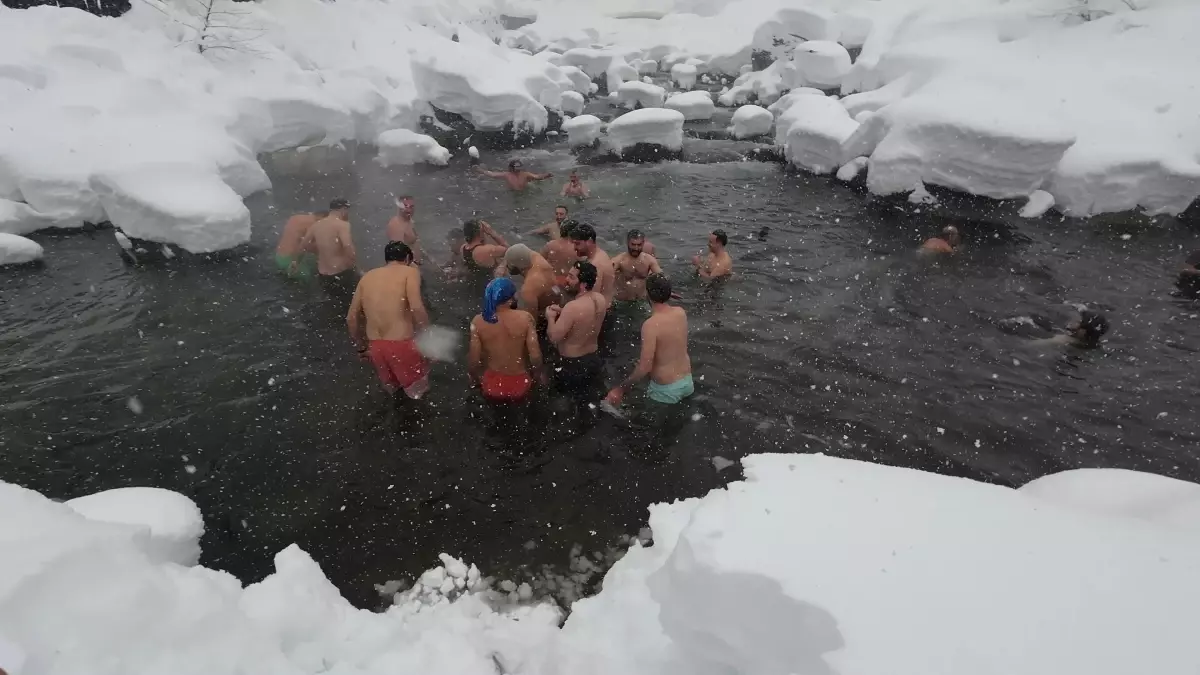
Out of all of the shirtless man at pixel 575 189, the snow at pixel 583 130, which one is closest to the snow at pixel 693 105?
the snow at pixel 583 130

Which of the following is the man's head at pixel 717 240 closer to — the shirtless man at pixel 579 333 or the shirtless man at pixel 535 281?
the shirtless man at pixel 579 333

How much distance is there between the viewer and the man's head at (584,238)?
570cm

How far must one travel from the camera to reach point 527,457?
4.84m

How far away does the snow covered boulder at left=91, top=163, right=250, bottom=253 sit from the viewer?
780 cm

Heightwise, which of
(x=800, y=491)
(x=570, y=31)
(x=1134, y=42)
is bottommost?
(x=570, y=31)

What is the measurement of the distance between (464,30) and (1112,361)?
2019 centimetres

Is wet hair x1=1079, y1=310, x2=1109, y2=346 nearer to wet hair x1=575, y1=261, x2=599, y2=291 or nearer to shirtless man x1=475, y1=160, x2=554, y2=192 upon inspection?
wet hair x1=575, y1=261, x2=599, y2=291

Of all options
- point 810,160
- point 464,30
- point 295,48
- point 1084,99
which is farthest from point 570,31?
point 1084,99

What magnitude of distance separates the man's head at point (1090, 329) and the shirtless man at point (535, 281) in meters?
5.58

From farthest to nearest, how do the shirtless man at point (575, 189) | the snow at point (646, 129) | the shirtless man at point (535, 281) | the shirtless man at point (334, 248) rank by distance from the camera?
the snow at point (646, 129) < the shirtless man at point (575, 189) < the shirtless man at point (334, 248) < the shirtless man at point (535, 281)

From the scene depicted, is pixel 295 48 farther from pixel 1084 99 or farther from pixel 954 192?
pixel 1084 99

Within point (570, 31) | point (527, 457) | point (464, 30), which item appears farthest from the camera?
point (570, 31)

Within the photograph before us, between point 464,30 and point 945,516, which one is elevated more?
point 945,516

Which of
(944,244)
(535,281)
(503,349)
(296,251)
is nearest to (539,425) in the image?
(503,349)
